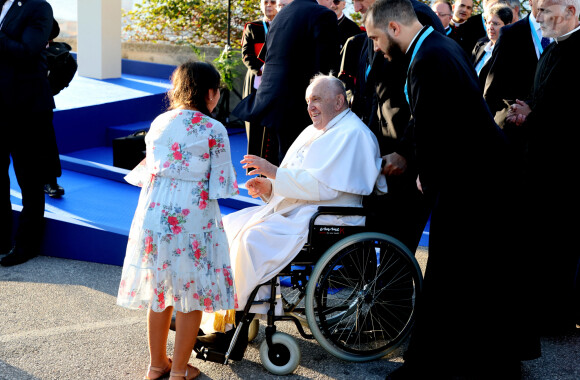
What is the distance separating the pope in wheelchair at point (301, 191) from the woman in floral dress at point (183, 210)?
0.21 meters

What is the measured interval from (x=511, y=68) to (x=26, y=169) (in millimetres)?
3208

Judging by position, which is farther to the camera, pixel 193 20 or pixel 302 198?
pixel 193 20

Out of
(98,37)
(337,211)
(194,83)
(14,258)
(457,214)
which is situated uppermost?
(194,83)

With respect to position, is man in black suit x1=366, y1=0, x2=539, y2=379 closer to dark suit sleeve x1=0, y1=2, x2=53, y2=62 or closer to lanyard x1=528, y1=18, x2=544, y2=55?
lanyard x1=528, y1=18, x2=544, y2=55

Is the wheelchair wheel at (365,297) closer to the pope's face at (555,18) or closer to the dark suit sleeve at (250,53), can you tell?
the pope's face at (555,18)

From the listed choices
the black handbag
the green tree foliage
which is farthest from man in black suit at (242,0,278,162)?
the green tree foliage

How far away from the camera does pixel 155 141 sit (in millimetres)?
3207

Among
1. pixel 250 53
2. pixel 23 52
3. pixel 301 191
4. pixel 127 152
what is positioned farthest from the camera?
pixel 127 152

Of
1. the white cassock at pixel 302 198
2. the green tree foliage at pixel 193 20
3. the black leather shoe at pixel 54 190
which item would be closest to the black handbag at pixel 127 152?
the black leather shoe at pixel 54 190

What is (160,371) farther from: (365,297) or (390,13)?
(390,13)

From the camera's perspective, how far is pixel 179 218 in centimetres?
319

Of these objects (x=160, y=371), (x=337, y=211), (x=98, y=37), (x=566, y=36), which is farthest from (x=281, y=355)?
(x=98, y=37)

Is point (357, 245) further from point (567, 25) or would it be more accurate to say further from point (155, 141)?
point (567, 25)

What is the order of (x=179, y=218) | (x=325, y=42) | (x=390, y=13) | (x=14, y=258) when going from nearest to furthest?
(x=179, y=218) < (x=390, y=13) < (x=14, y=258) < (x=325, y=42)
